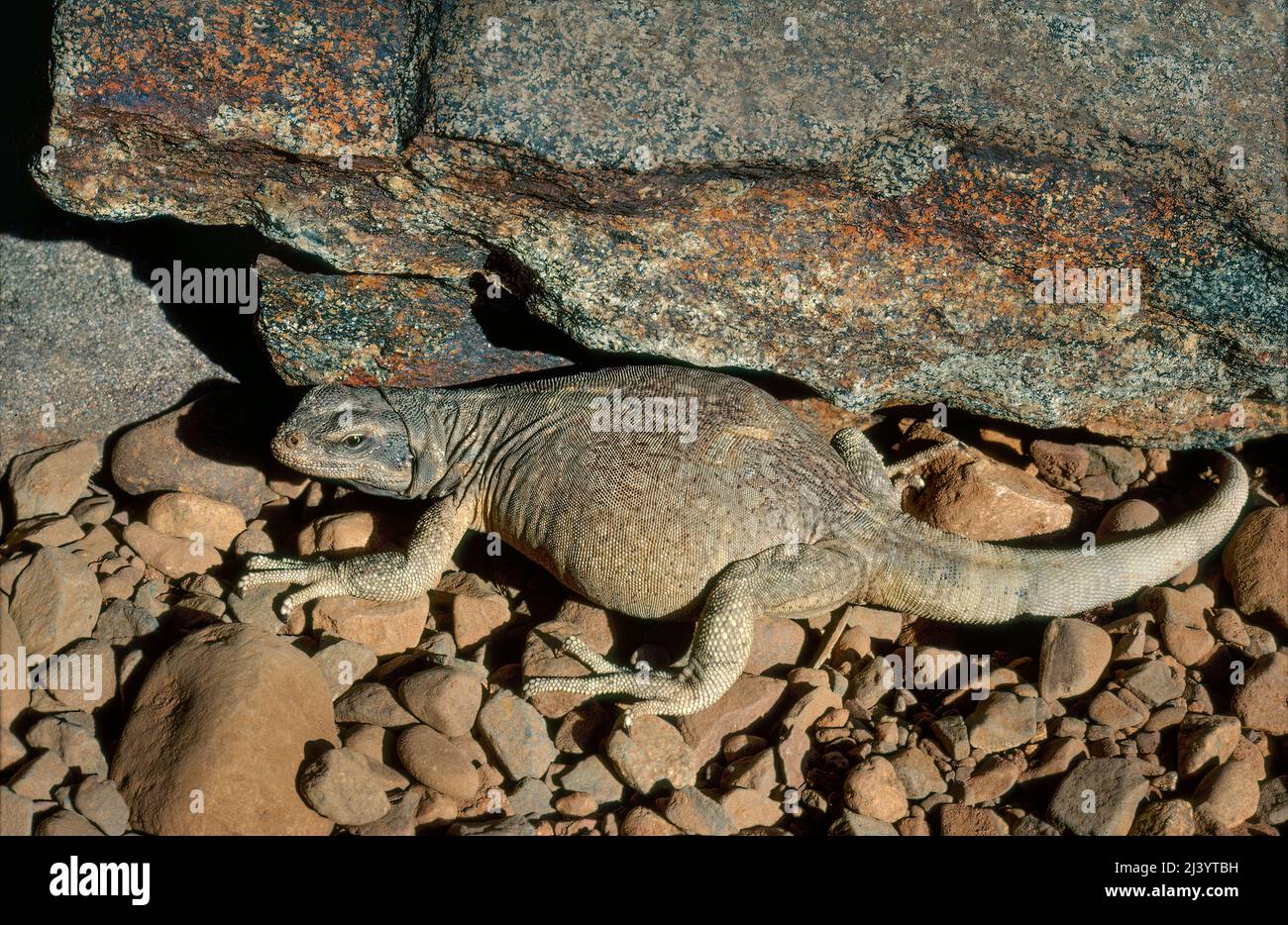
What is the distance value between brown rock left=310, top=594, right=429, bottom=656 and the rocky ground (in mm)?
12

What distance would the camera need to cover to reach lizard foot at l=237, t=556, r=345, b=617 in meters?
5.34

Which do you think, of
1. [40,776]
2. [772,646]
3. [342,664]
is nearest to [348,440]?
[342,664]

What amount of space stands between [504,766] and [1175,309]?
4.12 metres

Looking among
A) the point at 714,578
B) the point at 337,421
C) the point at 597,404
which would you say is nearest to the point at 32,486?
the point at 337,421

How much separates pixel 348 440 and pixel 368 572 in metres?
0.76

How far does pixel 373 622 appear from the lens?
522cm

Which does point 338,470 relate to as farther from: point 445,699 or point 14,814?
point 14,814

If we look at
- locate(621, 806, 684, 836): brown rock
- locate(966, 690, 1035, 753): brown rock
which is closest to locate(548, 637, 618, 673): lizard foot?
locate(621, 806, 684, 836): brown rock

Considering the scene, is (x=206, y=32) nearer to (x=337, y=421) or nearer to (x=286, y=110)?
(x=286, y=110)

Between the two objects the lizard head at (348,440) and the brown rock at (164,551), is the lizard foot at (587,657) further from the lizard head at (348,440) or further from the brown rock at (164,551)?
the brown rock at (164,551)

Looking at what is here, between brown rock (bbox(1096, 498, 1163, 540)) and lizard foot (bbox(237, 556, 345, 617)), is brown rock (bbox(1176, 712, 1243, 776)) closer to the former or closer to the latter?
brown rock (bbox(1096, 498, 1163, 540))

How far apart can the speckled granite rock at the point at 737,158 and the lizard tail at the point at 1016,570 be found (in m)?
1.01

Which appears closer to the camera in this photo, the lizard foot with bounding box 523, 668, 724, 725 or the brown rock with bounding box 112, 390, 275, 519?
the lizard foot with bounding box 523, 668, 724, 725

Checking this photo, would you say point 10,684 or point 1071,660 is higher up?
point 1071,660
